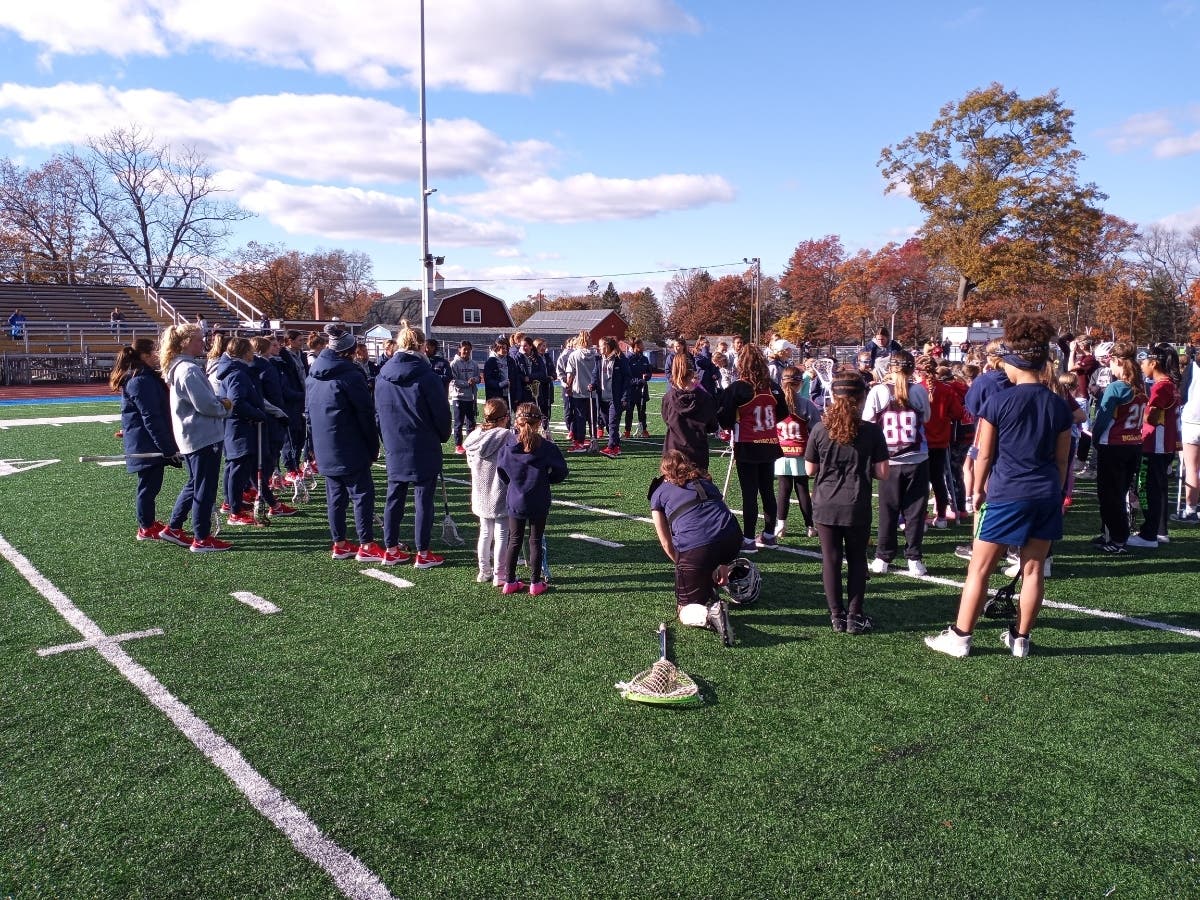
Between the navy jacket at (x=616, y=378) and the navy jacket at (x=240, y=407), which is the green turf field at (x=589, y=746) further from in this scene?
the navy jacket at (x=616, y=378)

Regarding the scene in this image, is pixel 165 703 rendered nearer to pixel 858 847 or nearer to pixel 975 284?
pixel 858 847

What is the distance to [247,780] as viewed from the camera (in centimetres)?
362

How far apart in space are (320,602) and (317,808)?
113 inches

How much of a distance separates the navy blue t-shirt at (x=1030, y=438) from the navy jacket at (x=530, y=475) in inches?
118

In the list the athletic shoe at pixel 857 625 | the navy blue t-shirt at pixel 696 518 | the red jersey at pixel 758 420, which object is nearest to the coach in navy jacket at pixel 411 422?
the navy blue t-shirt at pixel 696 518

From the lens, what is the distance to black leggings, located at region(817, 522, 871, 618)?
211 inches

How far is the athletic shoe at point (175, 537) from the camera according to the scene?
7.71 meters

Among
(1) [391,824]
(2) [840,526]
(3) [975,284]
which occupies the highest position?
(3) [975,284]

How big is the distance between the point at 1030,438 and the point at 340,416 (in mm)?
5089

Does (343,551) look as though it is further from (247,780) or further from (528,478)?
(247,780)

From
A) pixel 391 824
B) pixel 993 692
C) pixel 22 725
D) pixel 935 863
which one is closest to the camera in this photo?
pixel 935 863

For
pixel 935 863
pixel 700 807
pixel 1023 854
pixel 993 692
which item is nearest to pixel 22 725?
pixel 700 807

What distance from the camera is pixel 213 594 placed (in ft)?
20.6

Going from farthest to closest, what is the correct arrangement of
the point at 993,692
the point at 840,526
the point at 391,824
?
the point at 840,526 → the point at 993,692 → the point at 391,824
